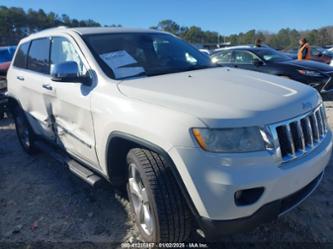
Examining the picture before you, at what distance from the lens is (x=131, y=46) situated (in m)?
3.56

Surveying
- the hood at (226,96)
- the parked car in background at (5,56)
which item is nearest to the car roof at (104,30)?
the hood at (226,96)

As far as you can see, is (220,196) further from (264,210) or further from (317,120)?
(317,120)

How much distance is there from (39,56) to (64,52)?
88 centimetres

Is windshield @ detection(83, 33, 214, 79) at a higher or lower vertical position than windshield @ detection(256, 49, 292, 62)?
higher

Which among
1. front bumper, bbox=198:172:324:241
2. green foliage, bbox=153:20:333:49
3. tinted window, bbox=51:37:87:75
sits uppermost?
tinted window, bbox=51:37:87:75

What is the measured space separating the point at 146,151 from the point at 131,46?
1.44 meters

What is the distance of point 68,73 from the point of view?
10.0 ft

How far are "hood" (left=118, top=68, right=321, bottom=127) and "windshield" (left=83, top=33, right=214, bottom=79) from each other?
9.2 inches

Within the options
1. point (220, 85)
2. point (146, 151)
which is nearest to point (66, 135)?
point (146, 151)

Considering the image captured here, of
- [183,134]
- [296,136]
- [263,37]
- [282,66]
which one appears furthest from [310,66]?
[263,37]

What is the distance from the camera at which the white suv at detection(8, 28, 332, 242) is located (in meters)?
2.19

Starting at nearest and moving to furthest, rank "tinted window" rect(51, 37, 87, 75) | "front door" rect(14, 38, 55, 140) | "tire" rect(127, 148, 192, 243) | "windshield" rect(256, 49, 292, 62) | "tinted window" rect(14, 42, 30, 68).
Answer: "tire" rect(127, 148, 192, 243), "tinted window" rect(51, 37, 87, 75), "front door" rect(14, 38, 55, 140), "tinted window" rect(14, 42, 30, 68), "windshield" rect(256, 49, 292, 62)

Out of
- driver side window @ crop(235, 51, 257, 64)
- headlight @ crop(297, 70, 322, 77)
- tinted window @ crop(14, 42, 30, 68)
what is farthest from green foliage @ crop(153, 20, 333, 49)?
tinted window @ crop(14, 42, 30, 68)

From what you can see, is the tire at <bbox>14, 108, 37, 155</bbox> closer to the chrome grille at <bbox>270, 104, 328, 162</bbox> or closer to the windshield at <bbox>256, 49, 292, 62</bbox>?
the chrome grille at <bbox>270, 104, 328, 162</bbox>
